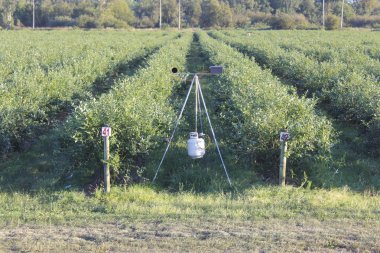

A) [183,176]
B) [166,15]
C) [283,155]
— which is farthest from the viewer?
[166,15]

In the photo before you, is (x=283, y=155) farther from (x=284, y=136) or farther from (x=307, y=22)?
(x=307, y=22)

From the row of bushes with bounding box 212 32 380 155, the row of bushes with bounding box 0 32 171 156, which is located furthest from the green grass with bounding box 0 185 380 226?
the row of bushes with bounding box 212 32 380 155

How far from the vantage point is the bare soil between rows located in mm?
5488

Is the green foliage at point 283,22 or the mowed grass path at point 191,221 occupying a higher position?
the green foliage at point 283,22

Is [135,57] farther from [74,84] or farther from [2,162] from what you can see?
[2,162]

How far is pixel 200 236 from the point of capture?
5.81 meters

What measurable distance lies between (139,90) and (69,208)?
485 cm

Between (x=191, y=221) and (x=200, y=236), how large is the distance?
1.90ft

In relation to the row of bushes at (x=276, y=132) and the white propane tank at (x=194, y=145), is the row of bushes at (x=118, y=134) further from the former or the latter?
the row of bushes at (x=276, y=132)

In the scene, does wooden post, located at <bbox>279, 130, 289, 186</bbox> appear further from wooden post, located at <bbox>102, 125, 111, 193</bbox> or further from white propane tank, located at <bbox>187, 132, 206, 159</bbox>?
wooden post, located at <bbox>102, 125, 111, 193</bbox>

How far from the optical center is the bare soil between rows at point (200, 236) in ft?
18.0

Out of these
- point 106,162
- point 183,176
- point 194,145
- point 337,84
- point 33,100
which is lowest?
point 183,176

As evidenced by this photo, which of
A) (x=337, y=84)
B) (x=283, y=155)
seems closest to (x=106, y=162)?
(x=283, y=155)

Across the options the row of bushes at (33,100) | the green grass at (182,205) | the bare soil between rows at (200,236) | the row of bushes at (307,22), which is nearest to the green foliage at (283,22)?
the row of bushes at (307,22)
